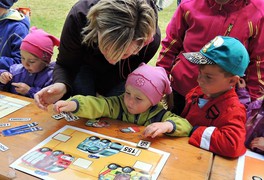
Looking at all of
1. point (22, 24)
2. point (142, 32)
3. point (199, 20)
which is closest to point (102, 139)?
point (142, 32)

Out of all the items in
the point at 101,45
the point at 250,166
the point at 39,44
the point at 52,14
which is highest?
the point at 101,45

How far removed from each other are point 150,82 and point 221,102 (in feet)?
0.90

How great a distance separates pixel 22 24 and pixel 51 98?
31.3 inches

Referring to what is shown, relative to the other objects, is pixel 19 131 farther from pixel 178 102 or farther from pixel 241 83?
pixel 241 83

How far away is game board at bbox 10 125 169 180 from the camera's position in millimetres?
874

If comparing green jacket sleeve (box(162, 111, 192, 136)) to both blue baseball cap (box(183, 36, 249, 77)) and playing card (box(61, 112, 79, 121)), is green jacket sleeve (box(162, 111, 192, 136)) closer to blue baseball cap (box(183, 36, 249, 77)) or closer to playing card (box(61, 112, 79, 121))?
blue baseball cap (box(183, 36, 249, 77))

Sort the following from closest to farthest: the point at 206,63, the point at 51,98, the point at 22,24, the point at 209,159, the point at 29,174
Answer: the point at 29,174, the point at 209,159, the point at 206,63, the point at 51,98, the point at 22,24

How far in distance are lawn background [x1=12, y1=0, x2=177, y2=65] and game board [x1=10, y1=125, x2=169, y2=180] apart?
3.07 meters

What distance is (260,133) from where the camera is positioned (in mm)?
1135

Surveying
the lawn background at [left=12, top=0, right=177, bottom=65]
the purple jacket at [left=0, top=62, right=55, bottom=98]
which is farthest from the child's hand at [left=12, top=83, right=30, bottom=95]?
the lawn background at [left=12, top=0, right=177, bottom=65]

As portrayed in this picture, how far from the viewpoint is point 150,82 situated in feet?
3.83

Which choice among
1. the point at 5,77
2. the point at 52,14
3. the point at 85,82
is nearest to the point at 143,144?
the point at 85,82

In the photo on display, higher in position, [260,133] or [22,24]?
[22,24]

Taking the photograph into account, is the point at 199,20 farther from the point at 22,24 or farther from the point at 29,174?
the point at 22,24
